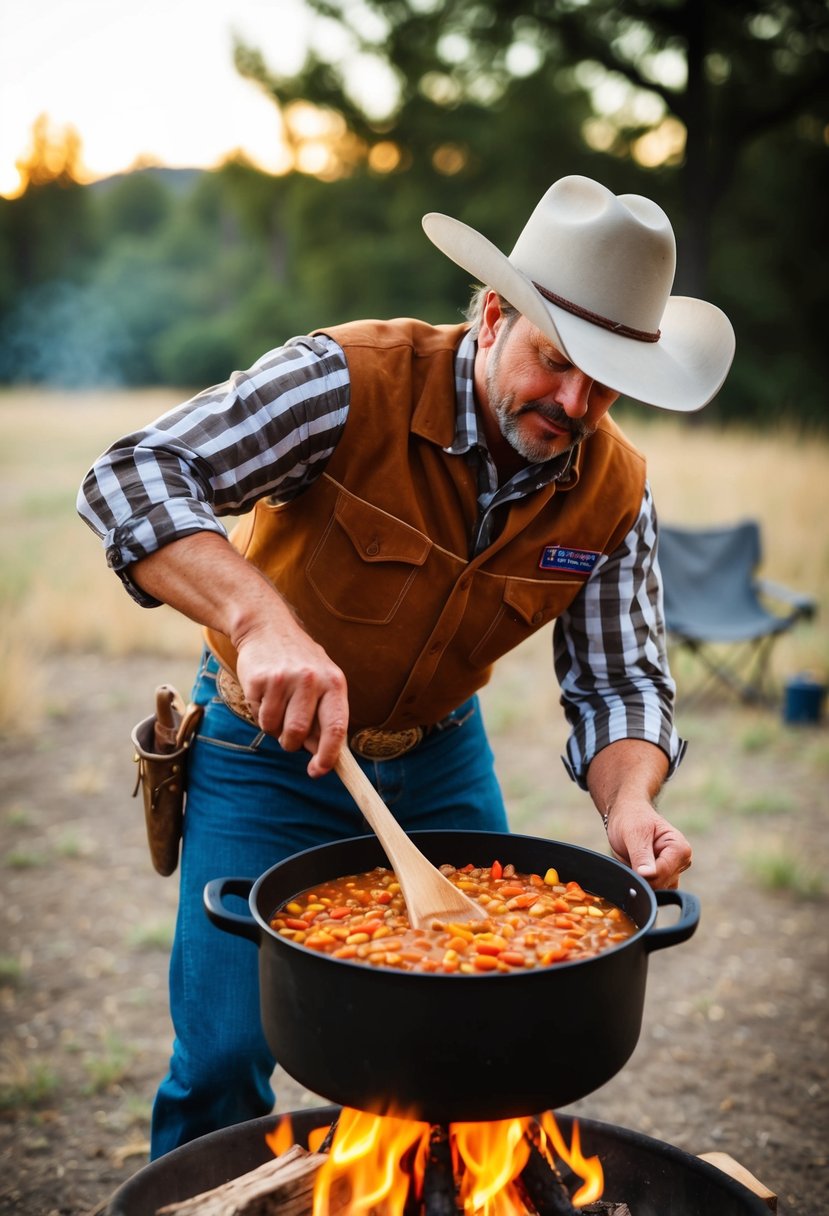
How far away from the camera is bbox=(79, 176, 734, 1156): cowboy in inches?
80.8

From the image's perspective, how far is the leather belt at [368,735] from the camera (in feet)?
7.76

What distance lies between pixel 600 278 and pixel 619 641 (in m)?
0.82

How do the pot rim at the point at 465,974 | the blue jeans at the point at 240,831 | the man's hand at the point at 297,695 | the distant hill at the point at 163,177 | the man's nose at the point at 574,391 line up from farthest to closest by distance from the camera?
the distant hill at the point at 163,177 < the blue jeans at the point at 240,831 < the man's nose at the point at 574,391 < the man's hand at the point at 297,695 < the pot rim at the point at 465,974

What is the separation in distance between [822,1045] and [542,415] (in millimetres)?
2758

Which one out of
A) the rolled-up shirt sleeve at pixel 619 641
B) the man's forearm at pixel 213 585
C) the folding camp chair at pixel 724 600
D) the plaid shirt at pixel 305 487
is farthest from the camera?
the folding camp chair at pixel 724 600

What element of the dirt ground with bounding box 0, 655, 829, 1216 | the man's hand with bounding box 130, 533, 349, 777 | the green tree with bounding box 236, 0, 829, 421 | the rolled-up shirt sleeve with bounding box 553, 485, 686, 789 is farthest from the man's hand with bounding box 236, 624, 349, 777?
the green tree with bounding box 236, 0, 829, 421

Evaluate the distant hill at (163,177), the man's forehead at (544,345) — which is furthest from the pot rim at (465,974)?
the distant hill at (163,177)

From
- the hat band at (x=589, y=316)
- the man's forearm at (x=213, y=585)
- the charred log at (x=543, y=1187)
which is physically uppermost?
the hat band at (x=589, y=316)

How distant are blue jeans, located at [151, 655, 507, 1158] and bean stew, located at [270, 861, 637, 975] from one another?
1.21ft

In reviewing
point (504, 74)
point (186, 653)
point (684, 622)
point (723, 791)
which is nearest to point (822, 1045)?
point (723, 791)

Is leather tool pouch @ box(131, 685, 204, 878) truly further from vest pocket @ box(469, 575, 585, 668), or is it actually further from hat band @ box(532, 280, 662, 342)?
hat band @ box(532, 280, 662, 342)

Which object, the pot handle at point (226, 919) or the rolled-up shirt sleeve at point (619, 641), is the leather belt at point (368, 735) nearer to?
the rolled-up shirt sleeve at point (619, 641)

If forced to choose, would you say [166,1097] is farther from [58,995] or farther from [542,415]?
[58,995]

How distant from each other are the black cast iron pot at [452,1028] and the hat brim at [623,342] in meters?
0.98
